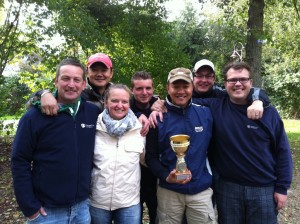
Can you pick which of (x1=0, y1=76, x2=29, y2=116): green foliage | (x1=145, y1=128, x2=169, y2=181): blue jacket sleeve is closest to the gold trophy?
(x1=145, y1=128, x2=169, y2=181): blue jacket sleeve

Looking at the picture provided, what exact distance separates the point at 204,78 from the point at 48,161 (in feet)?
6.57

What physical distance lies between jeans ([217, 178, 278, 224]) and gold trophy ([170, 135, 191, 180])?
0.58 m

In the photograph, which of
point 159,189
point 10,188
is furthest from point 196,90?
point 10,188

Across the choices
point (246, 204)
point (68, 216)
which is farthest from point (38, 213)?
point (246, 204)

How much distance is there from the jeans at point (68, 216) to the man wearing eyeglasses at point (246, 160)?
4.25 ft

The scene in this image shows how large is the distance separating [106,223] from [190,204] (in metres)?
0.79

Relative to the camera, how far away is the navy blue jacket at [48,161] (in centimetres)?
249

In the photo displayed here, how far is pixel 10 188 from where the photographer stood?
6340 mm

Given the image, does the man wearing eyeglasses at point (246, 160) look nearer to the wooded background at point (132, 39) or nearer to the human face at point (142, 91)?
the human face at point (142, 91)

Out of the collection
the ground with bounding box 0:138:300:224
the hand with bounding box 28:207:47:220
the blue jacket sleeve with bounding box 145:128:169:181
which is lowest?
the ground with bounding box 0:138:300:224

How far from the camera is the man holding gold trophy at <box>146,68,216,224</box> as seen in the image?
2.90m

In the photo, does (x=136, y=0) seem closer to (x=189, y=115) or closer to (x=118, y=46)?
(x=118, y=46)

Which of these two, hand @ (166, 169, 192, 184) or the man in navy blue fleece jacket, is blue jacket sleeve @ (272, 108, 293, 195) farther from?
the man in navy blue fleece jacket

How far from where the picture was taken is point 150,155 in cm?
298
